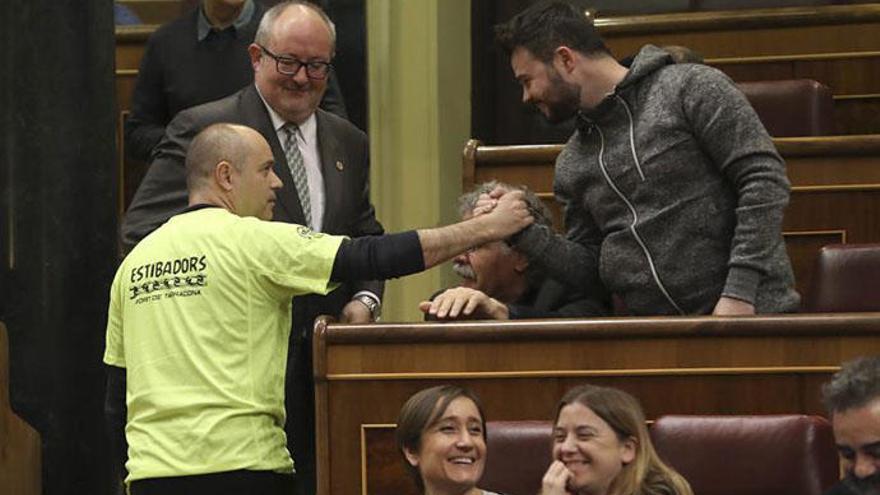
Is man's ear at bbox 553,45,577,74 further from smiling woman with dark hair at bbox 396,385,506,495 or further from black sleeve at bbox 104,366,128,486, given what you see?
black sleeve at bbox 104,366,128,486

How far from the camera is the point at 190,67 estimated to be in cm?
373

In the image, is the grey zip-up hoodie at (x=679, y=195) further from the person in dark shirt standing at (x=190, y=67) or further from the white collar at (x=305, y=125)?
the person in dark shirt standing at (x=190, y=67)

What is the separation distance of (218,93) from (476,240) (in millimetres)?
1046

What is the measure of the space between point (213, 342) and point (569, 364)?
19.7 inches

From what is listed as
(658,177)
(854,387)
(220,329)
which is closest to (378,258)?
(220,329)

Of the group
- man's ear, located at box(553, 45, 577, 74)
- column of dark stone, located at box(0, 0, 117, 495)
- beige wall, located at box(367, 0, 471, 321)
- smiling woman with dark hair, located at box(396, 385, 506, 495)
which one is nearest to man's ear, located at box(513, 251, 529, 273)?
man's ear, located at box(553, 45, 577, 74)

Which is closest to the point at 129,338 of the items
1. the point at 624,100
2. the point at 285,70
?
the point at 285,70

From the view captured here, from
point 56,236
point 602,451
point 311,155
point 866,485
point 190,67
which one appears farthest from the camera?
point 190,67

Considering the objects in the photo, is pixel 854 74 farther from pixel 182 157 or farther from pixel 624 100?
pixel 182 157

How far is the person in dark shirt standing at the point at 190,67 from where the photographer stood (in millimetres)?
3713

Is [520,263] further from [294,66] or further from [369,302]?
[294,66]

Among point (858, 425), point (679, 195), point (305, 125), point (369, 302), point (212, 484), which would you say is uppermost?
point (305, 125)

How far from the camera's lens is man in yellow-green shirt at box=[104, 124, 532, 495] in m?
2.61

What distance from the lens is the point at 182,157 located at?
10.3ft
